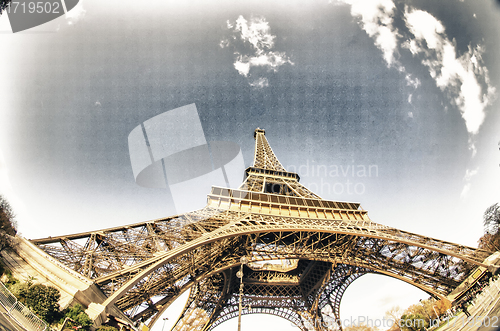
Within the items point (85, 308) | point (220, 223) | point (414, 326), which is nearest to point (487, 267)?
point (414, 326)

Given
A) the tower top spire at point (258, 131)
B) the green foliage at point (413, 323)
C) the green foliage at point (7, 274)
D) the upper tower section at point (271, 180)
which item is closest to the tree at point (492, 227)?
the green foliage at point (413, 323)

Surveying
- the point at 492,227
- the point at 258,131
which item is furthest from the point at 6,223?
the point at 258,131

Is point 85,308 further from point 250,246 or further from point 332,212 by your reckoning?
point 332,212

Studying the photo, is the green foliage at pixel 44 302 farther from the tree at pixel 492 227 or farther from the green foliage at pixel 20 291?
the tree at pixel 492 227

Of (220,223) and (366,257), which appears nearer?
(220,223)

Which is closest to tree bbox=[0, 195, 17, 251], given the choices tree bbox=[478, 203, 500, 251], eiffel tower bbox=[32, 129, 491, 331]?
eiffel tower bbox=[32, 129, 491, 331]

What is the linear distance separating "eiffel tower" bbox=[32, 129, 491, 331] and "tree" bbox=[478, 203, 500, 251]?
6.77ft

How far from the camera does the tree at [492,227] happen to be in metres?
17.7

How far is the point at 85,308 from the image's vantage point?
10102mm

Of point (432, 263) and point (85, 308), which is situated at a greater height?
point (432, 263)

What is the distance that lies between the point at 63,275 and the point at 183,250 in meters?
5.33

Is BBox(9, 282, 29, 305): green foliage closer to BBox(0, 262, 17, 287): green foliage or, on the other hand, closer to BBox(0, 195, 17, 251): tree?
BBox(0, 262, 17, 287): green foliage

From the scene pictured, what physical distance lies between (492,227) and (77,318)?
2646 centimetres

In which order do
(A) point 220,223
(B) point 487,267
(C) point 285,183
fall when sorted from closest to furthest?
(B) point 487,267 → (A) point 220,223 → (C) point 285,183
